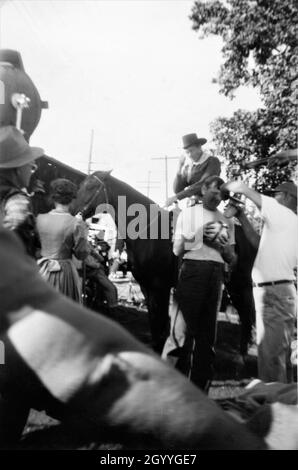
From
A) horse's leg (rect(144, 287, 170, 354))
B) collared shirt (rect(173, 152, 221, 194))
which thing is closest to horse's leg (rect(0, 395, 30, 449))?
collared shirt (rect(173, 152, 221, 194))

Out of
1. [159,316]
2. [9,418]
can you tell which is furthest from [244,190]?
[159,316]

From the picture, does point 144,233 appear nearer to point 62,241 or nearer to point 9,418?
point 62,241

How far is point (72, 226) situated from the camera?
3.77 metres

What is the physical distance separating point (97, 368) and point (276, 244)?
10.4 feet

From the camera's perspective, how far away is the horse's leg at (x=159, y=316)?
5.39 m

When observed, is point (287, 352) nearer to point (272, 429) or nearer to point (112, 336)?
point (272, 429)

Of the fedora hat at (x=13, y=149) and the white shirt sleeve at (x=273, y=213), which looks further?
the white shirt sleeve at (x=273, y=213)

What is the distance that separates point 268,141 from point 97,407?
Result: 8.35m

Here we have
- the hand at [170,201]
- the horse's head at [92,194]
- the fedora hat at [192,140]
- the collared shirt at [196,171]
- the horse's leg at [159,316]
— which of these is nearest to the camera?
the collared shirt at [196,171]

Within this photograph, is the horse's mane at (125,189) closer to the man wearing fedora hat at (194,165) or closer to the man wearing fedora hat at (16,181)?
the man wearing fedora hat at (194,165)

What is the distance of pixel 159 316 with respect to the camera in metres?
5.40

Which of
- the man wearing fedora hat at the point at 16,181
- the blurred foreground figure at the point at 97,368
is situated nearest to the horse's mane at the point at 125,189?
the man wearing fedora hat at the point at 16,181

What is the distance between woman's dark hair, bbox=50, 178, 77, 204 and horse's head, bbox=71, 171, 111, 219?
184 cm
